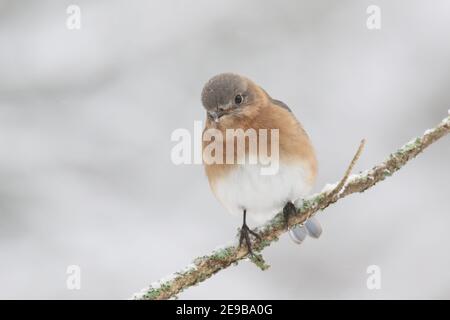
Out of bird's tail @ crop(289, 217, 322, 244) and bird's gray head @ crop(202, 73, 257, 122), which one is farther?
bird's tail @ crop(289, 217, 322, 244)

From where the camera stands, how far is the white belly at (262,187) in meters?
5.40

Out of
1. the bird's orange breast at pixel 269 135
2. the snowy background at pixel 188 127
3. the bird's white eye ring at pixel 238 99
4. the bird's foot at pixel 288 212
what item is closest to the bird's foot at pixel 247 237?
the bird's foot at pixel 288 212

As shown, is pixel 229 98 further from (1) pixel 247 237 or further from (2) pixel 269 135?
(1) pixel 247 237

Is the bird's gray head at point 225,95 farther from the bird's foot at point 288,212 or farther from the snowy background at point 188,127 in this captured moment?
the snowy background at point 188,127

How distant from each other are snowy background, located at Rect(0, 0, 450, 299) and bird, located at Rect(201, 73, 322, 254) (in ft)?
11.5

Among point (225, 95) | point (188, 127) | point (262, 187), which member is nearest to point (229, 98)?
point (225, 95)

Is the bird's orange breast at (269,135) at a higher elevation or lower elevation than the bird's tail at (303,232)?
higher

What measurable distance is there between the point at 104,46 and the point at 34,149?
1.74 meters

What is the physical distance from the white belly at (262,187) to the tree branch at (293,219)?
0.41m

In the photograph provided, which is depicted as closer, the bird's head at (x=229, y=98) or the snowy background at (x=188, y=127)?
the bird's head at (x=229, y=98)

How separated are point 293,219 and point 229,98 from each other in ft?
3.42

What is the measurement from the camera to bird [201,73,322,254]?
5.41 metres

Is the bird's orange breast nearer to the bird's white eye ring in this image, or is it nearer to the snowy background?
the bird's white eye ring

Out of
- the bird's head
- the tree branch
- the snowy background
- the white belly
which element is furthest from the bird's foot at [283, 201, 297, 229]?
the snowy background
